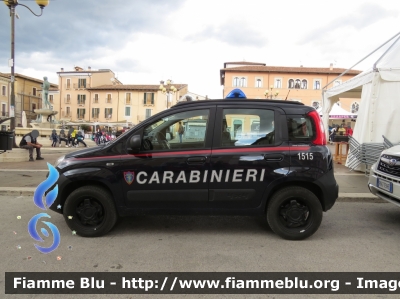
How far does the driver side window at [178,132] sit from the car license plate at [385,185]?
112 inches

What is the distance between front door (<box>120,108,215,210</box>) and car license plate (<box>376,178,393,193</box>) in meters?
2.75

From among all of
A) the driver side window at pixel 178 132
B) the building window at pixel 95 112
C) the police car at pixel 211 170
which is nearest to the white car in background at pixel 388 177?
the police car at pixel 211 170

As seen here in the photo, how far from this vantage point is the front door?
3.61 metres

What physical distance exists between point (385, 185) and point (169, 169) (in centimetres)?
328

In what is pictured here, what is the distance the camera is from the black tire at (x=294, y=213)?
3.66 metres

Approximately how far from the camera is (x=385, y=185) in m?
4.24

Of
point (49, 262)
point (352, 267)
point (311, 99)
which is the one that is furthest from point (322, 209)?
point (311, 99)

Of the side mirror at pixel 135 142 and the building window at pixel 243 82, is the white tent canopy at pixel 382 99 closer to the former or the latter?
the side mirror at pixel 135 142

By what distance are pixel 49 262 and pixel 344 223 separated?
13.8 ft

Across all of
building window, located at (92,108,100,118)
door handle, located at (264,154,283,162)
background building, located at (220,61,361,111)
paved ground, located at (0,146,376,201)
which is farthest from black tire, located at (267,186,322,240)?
building window, located at (92,108,100,118)

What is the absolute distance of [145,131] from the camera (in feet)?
12.2

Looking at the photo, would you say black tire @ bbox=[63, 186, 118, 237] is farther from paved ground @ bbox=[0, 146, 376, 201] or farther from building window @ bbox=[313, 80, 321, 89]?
building window @ bbox=[313, 80, 321, 89]

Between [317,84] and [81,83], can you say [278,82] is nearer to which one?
[317,84]

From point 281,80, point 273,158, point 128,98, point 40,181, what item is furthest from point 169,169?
point 128,98
